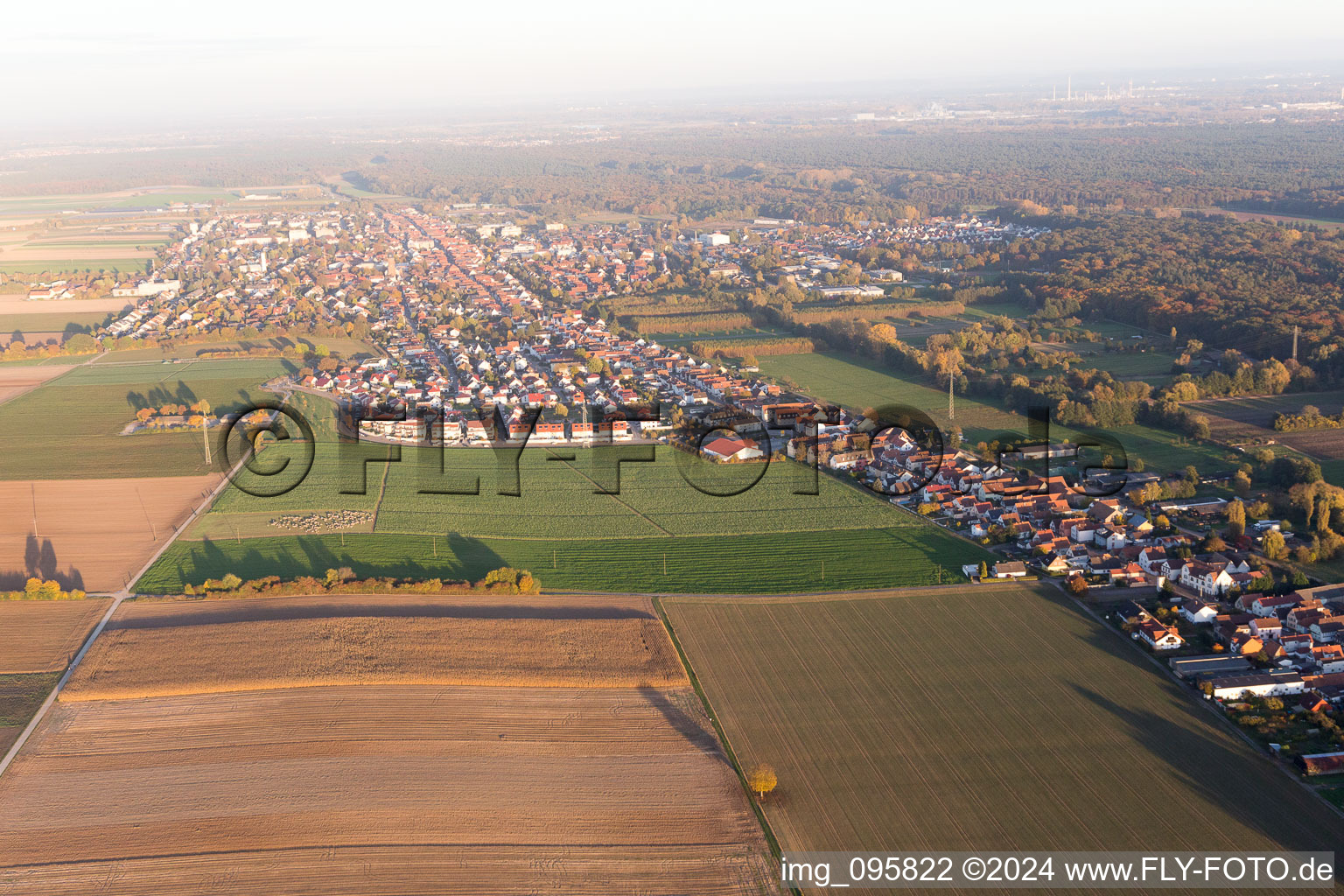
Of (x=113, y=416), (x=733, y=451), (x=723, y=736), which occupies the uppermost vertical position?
(x=113, y=416)

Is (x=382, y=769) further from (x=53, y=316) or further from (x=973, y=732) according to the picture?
(x=53, y=316)

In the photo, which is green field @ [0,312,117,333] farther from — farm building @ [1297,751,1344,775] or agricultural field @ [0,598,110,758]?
A: farm building @ [1297,751,1344,775]

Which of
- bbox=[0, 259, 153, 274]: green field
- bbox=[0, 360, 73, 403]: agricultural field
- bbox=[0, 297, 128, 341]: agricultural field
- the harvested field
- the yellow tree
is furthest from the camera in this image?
bbox=[0, 259, 153, 274]: green field

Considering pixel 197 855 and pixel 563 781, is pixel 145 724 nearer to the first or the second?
pixel 197 855

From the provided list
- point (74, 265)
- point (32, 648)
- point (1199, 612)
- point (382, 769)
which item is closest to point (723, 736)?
point (382, 769)

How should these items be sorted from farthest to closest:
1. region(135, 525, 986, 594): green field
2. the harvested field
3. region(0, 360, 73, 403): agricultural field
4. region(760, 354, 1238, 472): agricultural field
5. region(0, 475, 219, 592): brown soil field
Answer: the harvested field
region(0, 360, 73, 403): agricultural field
region(760, 354, 1238, 472): agricultural field
region(0, 475, 219, 592): brown soil field
region(135, 525, 986, 594): green field

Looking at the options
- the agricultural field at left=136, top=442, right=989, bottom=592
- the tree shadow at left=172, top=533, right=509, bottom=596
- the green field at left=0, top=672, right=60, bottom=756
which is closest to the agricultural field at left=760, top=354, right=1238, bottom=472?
the agricultural field at left=136, top=442, right=989, bottom=592
